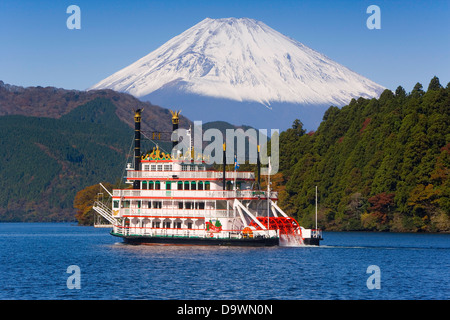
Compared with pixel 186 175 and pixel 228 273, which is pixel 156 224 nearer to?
pixel 186 175

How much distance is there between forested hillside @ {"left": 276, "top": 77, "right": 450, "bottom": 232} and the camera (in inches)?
3937

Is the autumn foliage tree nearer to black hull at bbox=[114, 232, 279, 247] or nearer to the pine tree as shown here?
the pine tree

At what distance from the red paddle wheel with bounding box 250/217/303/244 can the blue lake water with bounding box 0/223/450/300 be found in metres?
1.32

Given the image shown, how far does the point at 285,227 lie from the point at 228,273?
18933mm

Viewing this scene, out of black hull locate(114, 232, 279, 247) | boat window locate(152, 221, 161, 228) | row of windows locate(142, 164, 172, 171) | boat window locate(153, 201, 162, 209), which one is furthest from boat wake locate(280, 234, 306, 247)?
row of windows locate(142, 164, 172, 171)

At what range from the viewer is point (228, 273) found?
49844 mm

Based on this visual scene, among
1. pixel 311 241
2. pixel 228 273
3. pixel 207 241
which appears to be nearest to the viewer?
pixel 228 273

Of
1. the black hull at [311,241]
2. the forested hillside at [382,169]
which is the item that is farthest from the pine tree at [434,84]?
the black hull at [311,241]

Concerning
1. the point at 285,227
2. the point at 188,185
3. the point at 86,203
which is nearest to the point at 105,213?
the point at 188,185
